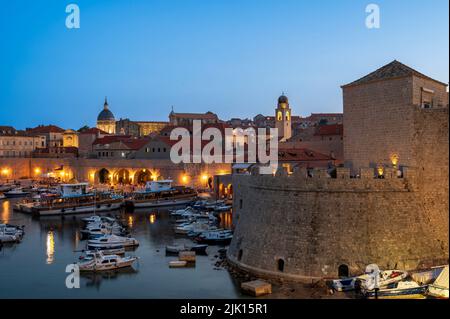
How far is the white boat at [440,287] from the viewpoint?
16453mm

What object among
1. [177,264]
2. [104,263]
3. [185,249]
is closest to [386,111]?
[177,264]

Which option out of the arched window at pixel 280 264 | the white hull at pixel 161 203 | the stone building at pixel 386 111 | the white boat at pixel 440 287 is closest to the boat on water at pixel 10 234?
the white hull at pixel 161 203

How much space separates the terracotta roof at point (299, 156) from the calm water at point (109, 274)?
1571 cm

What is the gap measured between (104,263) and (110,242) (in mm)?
4677

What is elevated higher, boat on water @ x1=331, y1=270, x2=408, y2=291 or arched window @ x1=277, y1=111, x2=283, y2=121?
arched window @ x1=277, y1=111, x2=283, y2=121

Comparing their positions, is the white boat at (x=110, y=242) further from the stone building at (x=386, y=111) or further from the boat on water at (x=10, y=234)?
the stone building at (x=386, y=111)

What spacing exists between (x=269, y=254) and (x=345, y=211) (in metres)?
3.34

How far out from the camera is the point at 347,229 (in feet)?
60.4

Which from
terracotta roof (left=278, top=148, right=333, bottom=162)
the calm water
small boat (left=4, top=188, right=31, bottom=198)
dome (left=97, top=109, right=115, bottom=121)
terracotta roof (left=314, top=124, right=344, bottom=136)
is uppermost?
dome (left=97, top=109, right=115, bottom=121)

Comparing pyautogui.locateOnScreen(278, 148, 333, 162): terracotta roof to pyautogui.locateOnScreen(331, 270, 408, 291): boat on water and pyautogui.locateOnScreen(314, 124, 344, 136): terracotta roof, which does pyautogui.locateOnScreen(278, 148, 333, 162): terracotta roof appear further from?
pyautogui.locateOnScreen(331, 270, 408, 291): boat on water

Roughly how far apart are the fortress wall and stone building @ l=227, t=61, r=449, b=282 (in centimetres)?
4

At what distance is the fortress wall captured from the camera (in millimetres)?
18203

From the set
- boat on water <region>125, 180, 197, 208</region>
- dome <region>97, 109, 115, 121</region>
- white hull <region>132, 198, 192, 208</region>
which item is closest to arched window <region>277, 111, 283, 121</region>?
boat on water <region>125, 180, 197, 208</region>

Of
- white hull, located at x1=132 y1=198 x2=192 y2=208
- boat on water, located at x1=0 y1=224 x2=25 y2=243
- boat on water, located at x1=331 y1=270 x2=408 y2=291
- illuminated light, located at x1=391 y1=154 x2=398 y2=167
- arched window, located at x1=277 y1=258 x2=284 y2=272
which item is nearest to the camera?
boat on water, located at x1=331 y1=270 x2=408 y2=291
